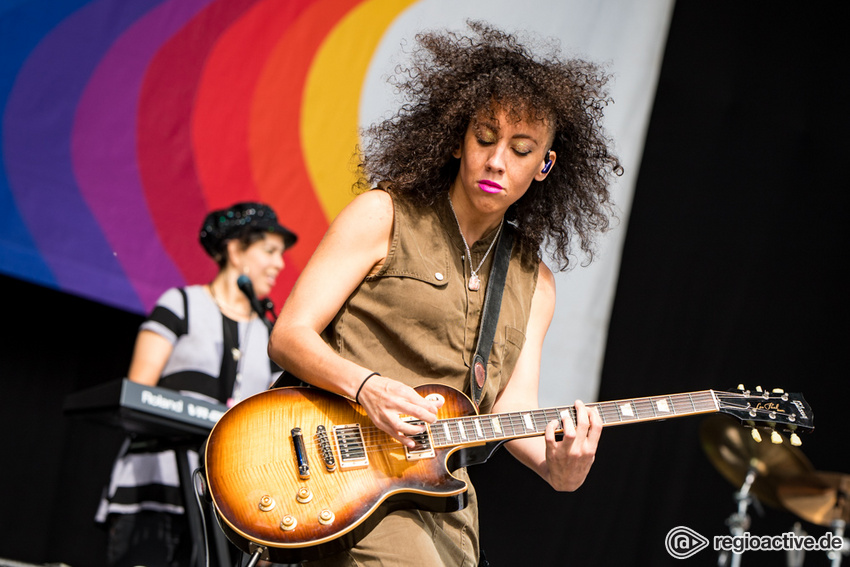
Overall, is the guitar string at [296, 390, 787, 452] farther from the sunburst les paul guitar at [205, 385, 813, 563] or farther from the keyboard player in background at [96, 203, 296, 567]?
the keyboard player in background at [96, 203, 296, 567]

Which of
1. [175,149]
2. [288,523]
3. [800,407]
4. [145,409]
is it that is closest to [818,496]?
[800,407]

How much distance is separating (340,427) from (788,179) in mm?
4441

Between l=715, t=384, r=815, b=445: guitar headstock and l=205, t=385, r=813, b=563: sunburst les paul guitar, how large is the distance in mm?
114

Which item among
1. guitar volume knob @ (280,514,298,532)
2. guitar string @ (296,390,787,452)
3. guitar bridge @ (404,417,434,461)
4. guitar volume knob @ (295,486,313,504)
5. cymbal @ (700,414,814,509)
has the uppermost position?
cymbal @ (700,414,814,509)

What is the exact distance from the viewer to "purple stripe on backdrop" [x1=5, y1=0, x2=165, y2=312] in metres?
4.17

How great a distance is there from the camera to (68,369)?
452 centimetres

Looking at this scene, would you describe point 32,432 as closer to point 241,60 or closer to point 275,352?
point 241,60

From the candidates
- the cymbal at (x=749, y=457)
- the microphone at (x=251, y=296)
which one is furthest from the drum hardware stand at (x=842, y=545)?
the microphone at (x=251, y=296)

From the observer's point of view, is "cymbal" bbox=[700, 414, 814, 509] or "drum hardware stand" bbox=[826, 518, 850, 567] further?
"cymbal" bbox=[700, 414, 814, 509]

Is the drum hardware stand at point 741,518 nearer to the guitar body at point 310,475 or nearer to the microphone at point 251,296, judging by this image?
the microphone at point 251,296

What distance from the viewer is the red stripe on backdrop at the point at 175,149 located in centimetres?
452

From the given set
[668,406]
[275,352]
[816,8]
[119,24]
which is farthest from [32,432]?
[816,8]

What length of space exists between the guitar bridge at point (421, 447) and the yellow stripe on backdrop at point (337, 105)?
9.51 feet

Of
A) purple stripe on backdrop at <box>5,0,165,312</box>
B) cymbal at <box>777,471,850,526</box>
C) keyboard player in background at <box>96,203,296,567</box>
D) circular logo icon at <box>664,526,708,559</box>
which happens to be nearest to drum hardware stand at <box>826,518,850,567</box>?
cymbal at <box>777,471,850,526</box>
